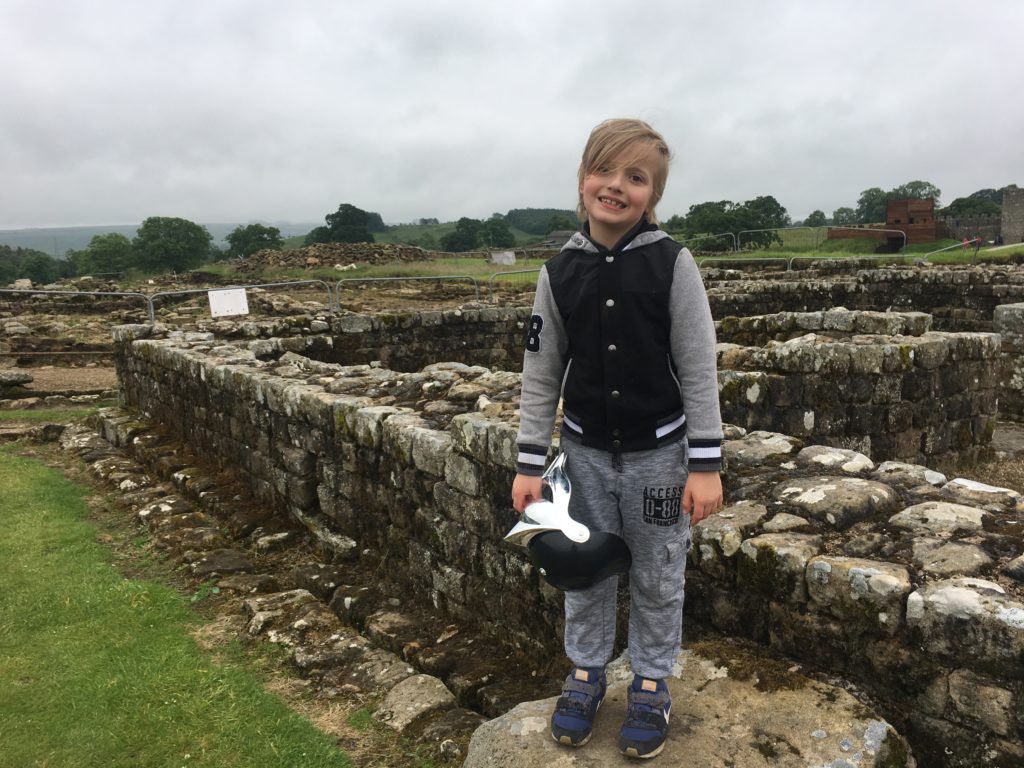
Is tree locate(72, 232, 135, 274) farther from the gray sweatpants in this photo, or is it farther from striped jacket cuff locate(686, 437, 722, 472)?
striped jacket cuff locate(686, 437, 722, 472)

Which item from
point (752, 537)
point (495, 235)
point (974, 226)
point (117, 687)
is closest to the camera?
point (752, 537)

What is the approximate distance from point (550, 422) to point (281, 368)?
5162 mm

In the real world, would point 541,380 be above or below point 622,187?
below

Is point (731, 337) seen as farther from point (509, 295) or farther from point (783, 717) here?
point (509, 295)

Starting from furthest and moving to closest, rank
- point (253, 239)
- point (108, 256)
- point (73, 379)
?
point (253, 239)
point (108, 256)
point (73, 379)

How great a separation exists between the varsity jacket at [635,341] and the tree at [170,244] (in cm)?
5554

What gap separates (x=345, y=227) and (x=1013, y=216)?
47.5 metres

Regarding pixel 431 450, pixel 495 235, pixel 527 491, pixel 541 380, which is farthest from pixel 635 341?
pixel 495 235

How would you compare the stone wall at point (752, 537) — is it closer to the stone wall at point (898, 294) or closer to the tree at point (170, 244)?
the stone wall at point (898, 294)

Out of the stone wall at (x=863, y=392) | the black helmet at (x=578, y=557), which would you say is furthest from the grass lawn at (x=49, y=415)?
the black helmet at (x=578, y=557)

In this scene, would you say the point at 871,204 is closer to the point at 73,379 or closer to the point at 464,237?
the point at 464,237

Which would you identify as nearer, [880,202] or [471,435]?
[471,435]

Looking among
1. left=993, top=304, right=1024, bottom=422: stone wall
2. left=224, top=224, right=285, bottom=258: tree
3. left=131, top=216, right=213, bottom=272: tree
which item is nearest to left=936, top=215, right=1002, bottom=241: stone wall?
left=993, top=304, right=1024, bottom=422: stone wall

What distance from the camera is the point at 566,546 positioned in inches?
84.9
